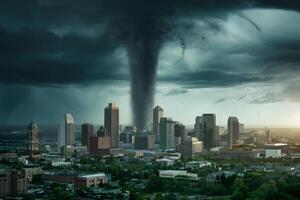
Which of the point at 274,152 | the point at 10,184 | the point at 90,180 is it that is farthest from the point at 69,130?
the point at 10,184

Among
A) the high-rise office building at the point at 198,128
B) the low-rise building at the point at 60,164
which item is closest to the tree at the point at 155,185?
the low-rise building at the point at 60,164

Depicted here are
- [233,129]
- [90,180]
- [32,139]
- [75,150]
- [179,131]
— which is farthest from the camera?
[233,129]

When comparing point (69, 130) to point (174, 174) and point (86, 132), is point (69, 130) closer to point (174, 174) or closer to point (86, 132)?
point (86, 132)

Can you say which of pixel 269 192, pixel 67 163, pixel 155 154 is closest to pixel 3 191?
pixel 269 192

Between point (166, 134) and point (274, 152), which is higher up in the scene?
point (166, 134)

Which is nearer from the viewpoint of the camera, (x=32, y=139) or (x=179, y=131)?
(x=32, y=139)

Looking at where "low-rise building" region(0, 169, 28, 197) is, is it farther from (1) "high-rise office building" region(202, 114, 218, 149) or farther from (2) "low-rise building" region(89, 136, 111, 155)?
(1) "high-rise office building" region(202, 114, 218, 149)

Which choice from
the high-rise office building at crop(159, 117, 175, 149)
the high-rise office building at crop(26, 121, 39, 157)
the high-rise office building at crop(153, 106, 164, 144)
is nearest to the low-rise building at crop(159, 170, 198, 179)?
the high-rise office building at crop(26, 121, 39, 157)
